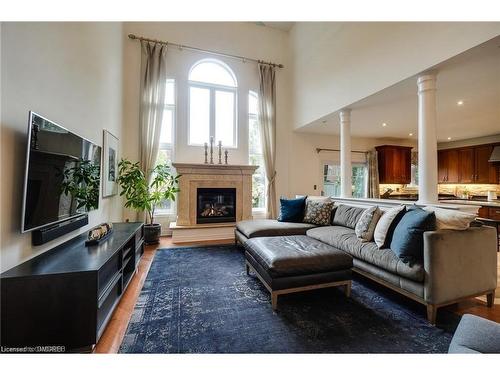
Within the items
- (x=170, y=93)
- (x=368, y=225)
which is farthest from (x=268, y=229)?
(x=170, y=93)

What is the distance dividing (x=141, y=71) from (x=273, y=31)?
11.1 feet

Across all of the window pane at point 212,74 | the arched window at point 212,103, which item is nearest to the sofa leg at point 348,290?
the arched window at point 212,103

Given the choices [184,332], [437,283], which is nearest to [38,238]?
[184,332]

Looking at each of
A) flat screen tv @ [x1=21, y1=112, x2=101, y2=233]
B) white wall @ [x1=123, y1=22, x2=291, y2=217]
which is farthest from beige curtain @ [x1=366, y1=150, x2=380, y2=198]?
flat screen tv @ [x1=21, y1=112, x2=101, y2=233]

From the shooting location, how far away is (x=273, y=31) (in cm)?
563

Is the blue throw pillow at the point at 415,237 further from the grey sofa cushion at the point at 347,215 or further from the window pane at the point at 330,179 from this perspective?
the window pane at the point at 330,179

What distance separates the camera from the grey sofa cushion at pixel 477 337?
85 cm

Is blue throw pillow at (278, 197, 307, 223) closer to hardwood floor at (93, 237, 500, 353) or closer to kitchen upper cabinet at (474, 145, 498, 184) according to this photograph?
hardwood floor at (93, 237, 500, 353)

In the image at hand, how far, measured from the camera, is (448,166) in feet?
23.5

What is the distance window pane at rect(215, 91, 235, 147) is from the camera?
521 centimetres

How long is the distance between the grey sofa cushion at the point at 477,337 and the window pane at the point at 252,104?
520 cm

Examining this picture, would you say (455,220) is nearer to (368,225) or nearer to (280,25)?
(368,225)

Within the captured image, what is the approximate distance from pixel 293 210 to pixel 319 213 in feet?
1.47

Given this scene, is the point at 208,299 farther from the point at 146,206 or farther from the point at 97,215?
the point at 146,206
